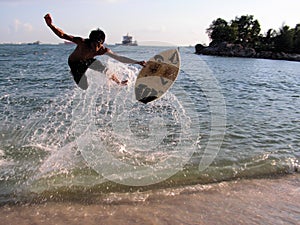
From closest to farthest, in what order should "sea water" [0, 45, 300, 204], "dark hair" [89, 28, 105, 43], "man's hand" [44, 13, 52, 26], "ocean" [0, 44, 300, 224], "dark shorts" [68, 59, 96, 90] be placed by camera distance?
"ocean" [0, 44, 300, 224]
"sea water" [0, 45, 300, 204]
"man's hand" [44, 13, 52, 26]
"dark hair" [89, 28, 105, 43]
"dark shorts" [68, 59, 96, 90]

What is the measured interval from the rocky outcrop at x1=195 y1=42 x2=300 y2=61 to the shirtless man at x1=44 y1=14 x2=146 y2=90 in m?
69.8

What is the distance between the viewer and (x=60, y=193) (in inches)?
231

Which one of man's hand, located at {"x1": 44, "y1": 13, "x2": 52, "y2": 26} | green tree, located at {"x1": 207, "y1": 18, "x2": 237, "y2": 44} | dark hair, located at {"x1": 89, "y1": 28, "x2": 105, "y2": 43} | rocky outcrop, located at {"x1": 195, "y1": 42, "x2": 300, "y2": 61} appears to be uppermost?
green tree, located at {"x1": 207, "y1": 18, "x2": 237, "y2": 44}

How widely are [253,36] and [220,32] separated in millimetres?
9254

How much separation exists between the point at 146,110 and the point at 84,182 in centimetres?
575

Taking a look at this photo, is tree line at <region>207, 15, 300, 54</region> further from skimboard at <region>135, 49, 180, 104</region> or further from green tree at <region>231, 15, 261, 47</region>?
skimboard at <region>135, 49, 180, 104</region>

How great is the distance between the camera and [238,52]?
261ft

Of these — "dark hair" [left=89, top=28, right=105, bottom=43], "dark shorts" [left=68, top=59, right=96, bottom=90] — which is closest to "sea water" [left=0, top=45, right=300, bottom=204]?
"dark shorts" [left=68, top=59, right=96, bottom=90]

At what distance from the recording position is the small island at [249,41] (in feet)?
256

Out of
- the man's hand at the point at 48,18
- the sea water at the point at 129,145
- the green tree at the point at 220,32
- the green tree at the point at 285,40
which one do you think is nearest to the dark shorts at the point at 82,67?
the sea water at the point at 129,145

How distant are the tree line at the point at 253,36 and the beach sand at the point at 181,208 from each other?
81.3 m

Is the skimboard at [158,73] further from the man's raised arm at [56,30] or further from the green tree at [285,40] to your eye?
the green tree at [285,40]

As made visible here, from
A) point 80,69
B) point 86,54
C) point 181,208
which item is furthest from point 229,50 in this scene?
point 181,208

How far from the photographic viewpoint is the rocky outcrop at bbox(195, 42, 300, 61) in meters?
72.1
